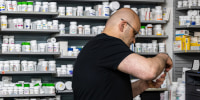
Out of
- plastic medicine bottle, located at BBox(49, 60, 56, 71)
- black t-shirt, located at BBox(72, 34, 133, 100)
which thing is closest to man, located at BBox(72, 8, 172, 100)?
black t-shirt, located at BBox(72, 34, 133, 100)

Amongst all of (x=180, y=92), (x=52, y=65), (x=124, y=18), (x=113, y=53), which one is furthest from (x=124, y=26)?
(x=180, y=92)

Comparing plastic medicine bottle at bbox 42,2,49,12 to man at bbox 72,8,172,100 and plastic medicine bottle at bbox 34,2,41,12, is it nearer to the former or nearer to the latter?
plastic medicine bottle at bbox 34,2,41,12

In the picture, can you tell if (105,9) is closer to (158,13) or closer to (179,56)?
(158,13)

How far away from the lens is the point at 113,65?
1547mm

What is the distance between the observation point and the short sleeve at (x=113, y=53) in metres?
1.53

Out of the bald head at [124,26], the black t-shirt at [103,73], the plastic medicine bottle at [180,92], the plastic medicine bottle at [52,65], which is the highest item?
the bald head at [124,26]

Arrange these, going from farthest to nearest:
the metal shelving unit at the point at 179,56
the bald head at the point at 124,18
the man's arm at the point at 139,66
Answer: the metal shelving unit at the point at 179,56
the bald head at the point at 124,18
the man's arm at the point at 139,66

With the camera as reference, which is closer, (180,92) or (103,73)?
(103,73)

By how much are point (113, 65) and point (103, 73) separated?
77mm

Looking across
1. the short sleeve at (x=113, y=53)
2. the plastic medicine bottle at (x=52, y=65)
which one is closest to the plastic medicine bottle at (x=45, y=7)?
the plastic medicine bottle at (x=52, y=65)

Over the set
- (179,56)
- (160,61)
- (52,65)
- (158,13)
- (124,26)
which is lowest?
(52,65)

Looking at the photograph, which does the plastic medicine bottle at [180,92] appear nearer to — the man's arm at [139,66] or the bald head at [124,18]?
the bald head at [124,18]

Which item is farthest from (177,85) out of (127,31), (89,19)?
(127,31)

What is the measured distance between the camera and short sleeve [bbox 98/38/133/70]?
1.53 meters
